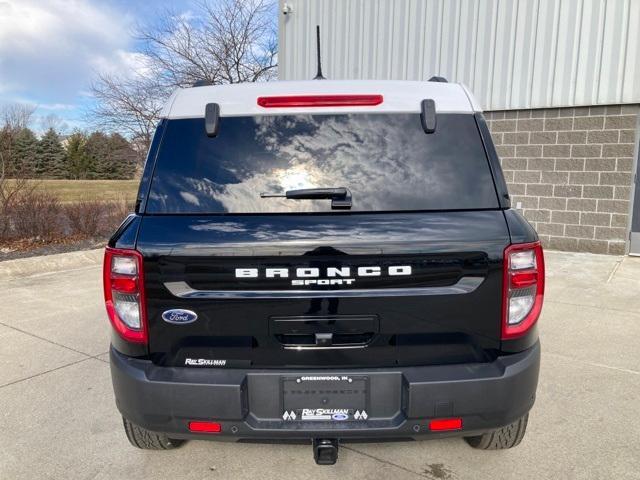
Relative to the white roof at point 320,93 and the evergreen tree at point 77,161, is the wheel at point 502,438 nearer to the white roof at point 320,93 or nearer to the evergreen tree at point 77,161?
the white roof at point 320,93

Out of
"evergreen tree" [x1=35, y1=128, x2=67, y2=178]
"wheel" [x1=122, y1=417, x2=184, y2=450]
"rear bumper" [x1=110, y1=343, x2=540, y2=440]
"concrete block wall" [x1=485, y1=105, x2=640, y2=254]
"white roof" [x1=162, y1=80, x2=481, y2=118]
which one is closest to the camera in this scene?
"rear bumper" [x1=110, y1=343, x2=540, y2=440]

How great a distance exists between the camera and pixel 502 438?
2.55 m

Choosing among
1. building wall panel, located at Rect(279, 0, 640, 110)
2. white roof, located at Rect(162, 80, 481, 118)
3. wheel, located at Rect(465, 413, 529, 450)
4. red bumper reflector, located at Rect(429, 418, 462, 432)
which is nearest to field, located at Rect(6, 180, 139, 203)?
building wall panel, located at Rect(279, 0, 640, 110)

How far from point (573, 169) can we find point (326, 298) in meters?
8.18

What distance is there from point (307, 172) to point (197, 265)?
622 mm

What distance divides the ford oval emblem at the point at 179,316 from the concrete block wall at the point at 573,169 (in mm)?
8431

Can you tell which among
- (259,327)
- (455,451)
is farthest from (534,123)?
(259,327)

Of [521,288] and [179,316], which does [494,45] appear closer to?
[521,288]

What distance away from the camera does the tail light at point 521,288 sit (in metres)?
2.03

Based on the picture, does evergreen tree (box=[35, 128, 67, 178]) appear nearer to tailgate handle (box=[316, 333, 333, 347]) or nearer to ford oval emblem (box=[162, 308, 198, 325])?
ford oval emblem (box=[162, 308, 198, 325])

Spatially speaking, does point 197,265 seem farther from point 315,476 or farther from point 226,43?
point 226,43

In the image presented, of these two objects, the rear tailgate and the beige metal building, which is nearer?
the rear tailgate

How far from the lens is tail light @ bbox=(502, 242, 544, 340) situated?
2.03 metres

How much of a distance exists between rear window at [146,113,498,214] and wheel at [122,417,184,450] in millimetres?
1195
